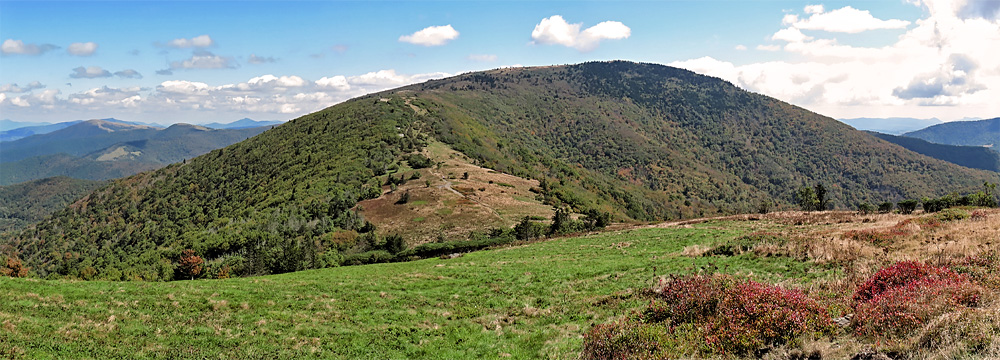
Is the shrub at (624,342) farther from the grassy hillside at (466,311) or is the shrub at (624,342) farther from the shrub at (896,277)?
the shrub at (896,277)

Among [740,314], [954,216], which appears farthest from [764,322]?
[954,216]

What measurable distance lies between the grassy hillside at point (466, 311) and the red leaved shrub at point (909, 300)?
10.3 inches

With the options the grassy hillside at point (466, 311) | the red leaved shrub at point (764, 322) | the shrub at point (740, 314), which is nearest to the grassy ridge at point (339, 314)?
the grassy hillside at point (466, 311)

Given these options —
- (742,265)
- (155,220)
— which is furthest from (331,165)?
(742,265)

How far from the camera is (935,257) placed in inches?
649

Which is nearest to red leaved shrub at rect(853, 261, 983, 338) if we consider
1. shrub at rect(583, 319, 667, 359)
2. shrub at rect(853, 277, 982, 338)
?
shrub at rect(853, 277, 982, 338)

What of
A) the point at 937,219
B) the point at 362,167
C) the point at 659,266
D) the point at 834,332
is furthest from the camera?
the point at 362,167

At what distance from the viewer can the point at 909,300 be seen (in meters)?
10.1

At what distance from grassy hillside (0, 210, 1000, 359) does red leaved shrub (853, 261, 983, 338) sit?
0.26 metres

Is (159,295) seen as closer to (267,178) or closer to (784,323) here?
(784,323)

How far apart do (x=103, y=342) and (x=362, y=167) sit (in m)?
126

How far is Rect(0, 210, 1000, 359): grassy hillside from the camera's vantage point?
34.7 ft

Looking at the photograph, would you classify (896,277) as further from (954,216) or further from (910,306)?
(954,216)

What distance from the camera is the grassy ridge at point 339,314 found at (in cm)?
1485
